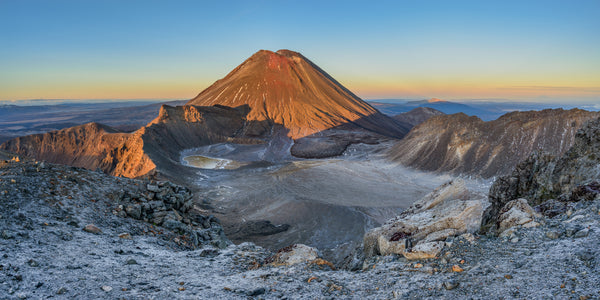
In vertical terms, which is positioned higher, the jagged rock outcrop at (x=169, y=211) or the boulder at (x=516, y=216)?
the boulder at (x=516, y=216)

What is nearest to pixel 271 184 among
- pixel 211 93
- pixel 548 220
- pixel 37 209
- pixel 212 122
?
pixel 37 209

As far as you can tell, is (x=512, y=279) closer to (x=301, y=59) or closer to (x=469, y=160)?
(x=469, y=160)

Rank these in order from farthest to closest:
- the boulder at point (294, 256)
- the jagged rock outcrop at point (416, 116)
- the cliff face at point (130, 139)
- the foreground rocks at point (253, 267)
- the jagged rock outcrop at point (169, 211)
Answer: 1. the jagged rock outcrop at point (416, 116)
2. the cliff face at point (130, 139)
3. the jagged rock outcrop at point (169, 211)
4. the boulder at point (294, 256)
5. the foreground rocks at point (253, 267)

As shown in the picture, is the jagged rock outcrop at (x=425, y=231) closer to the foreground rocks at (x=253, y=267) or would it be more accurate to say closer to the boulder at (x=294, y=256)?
the foreground rocks at (x=253, y=267)

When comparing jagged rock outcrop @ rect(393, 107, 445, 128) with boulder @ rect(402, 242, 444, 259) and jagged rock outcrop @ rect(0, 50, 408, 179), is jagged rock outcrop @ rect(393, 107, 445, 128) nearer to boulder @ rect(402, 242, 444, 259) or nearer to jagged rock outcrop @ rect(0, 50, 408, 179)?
jagged rock outcrop @ rect(0, 50, 408, 179)

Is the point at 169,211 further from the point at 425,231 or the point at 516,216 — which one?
the point at 516,216

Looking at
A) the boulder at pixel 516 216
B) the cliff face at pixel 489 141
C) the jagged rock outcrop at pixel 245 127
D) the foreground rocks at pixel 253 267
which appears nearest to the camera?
the foreground rocks at pixel 253 267

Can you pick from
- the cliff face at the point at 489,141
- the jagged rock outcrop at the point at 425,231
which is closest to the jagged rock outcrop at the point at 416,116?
the cliff face at the point at 489,141
